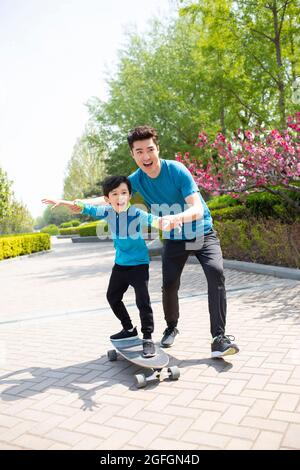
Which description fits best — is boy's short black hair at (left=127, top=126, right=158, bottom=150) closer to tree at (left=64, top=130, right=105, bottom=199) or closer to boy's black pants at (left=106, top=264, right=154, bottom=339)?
boy's black pants at (left=106, top=264, right=154, bottom=339)

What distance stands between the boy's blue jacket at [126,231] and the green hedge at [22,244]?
1502cm

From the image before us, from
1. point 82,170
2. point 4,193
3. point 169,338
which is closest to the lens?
point 169,338

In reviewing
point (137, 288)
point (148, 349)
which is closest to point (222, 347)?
point (148, 349)

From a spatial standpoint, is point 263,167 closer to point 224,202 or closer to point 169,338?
point 224,202

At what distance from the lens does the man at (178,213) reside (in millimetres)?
3734

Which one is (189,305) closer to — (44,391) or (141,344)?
(141,344)

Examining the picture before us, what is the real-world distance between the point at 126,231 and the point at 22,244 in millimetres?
17090

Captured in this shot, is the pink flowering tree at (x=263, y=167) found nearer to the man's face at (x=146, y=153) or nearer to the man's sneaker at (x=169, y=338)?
the man's sneaker at (x=169, y=338)

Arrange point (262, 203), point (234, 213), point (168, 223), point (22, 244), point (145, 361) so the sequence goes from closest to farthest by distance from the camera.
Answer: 1. point (168, 223)
2. point (145, 361)
3. point (262, 203)
4. point (234, 213)
5. point (22, 244)

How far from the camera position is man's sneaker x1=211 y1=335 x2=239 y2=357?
145 inches

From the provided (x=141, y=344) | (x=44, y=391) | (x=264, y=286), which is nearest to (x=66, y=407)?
(x=44, y=391)

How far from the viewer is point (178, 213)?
145 inches

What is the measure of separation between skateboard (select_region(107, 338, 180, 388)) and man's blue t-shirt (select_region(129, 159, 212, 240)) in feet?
3.42

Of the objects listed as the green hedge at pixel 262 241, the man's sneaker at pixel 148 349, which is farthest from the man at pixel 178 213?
the green hedge at pixel 262 241
